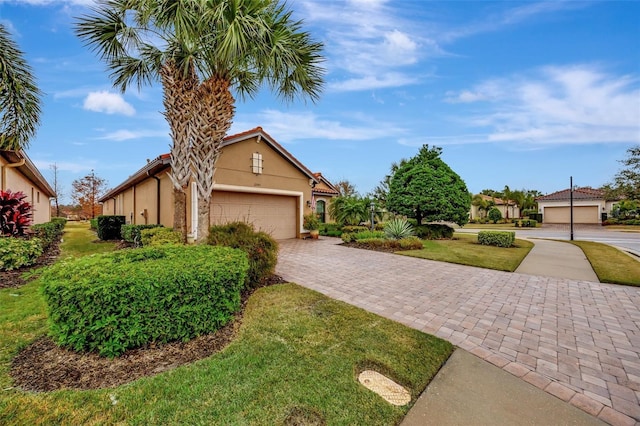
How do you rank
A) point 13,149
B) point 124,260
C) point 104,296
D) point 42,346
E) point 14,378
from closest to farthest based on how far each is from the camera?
point 14,378 → point 104,296 → point 42,346 → point 124,260 → point 13,149

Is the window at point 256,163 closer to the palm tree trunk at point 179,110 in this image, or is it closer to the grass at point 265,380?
the palm tree trunk at point 179,110

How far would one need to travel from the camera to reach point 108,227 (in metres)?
12.9

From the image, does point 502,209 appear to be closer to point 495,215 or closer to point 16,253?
point 495,215

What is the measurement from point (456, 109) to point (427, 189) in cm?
457

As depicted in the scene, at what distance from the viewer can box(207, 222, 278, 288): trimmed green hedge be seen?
542cm

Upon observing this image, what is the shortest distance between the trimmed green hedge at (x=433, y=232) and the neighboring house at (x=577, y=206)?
89.1ft

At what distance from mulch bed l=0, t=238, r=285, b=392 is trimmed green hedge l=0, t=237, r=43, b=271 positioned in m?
4.75

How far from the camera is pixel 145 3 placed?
535 cm

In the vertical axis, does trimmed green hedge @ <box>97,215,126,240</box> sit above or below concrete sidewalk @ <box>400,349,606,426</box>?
above

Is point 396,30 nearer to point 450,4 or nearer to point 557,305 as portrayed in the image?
point 450,4

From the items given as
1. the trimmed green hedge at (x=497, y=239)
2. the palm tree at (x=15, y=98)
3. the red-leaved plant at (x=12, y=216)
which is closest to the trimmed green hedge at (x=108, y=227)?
the palm tree at (x=15, y=98)

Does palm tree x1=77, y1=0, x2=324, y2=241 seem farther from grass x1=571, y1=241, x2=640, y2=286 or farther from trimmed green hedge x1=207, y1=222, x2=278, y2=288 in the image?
grass x1=571, y1=241, x2=640, y2=286

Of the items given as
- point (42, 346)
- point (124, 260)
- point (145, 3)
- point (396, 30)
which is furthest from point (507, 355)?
point (396, 30)

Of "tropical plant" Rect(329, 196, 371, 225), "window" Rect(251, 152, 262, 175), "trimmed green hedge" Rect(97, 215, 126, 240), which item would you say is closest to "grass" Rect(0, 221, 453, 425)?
"window" Rect(251, 152, 262, 175)
